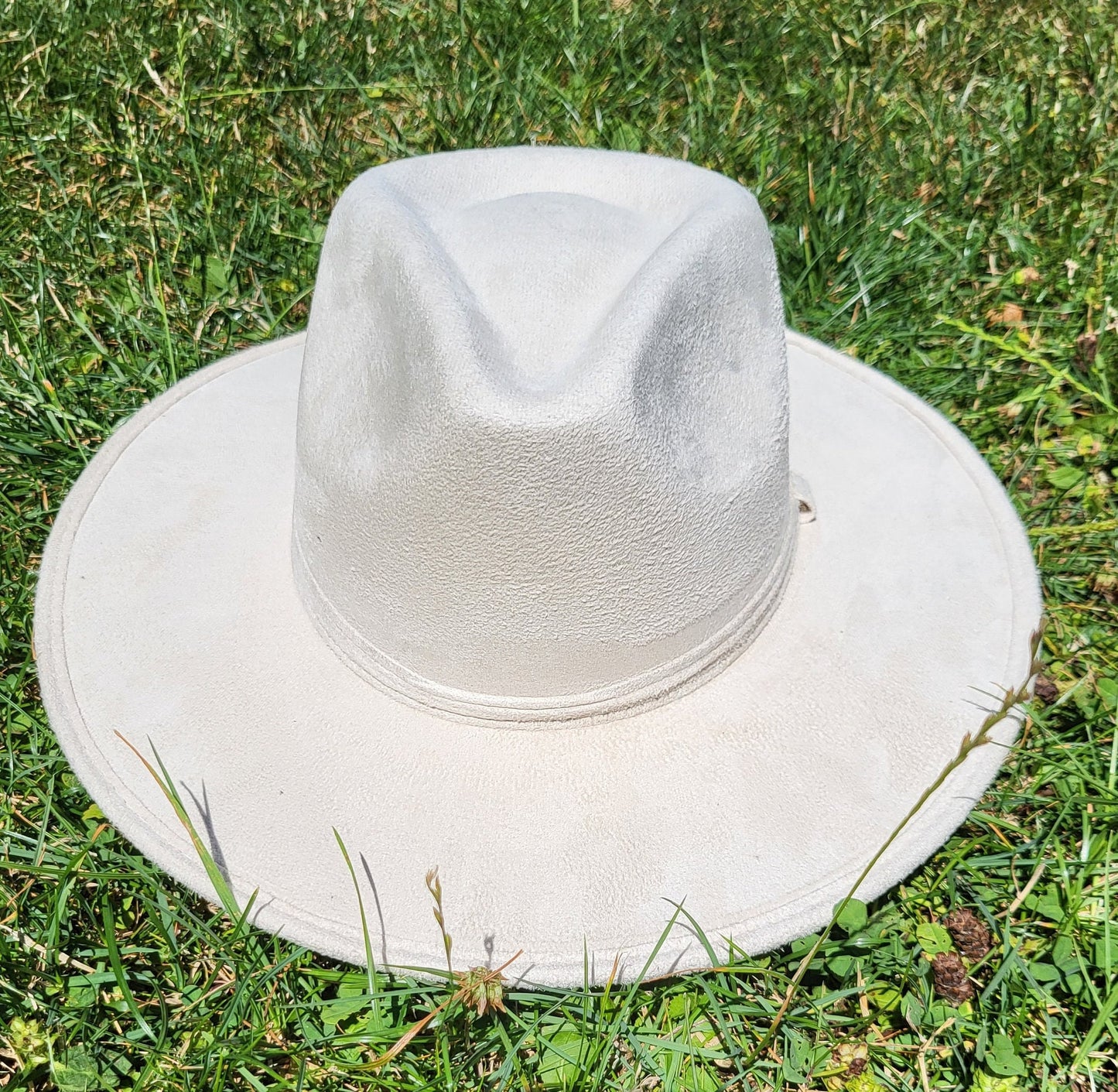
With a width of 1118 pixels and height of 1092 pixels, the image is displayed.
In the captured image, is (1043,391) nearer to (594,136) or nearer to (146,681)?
(594,136)

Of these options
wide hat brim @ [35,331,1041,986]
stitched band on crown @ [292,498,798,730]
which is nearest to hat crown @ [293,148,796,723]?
stitched band on crown @ [292,498,798,730]

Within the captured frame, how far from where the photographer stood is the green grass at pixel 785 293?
1.93 meters

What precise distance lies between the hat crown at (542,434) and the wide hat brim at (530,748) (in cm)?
11

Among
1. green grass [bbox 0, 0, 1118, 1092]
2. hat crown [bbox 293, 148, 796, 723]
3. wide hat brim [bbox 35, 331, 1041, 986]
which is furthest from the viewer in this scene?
green grass [bbox 0, 0, 1118, 1092]

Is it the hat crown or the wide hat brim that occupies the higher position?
the hat crown

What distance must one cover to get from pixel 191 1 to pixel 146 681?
309 centimetres

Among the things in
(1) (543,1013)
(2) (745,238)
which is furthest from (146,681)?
(2) (745,238)

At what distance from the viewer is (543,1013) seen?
1.86 m

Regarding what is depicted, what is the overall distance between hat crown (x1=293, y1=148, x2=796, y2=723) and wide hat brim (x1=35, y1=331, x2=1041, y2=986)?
0.37ft

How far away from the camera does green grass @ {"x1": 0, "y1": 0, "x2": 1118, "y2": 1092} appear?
1.93 meters

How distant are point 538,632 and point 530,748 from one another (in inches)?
10.4

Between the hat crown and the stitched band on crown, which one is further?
the stitched band on crown

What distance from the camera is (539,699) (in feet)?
5.87

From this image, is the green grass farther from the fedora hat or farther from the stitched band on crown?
the stitched band on crown
